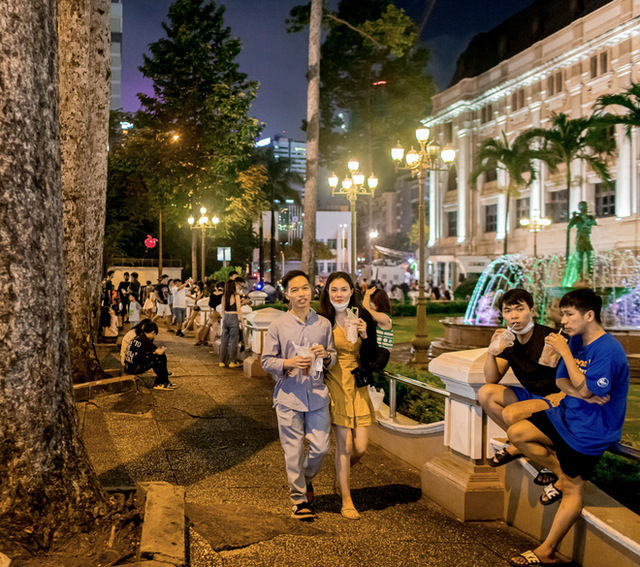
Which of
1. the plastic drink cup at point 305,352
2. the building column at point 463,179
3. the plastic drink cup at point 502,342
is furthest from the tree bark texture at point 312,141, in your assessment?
the building column at point 463,179

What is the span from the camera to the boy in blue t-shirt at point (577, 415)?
354 centimetres

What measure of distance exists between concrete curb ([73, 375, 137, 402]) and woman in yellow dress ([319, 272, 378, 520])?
4974mm

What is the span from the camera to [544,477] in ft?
13.2

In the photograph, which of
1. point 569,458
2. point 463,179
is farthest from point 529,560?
point 463,179

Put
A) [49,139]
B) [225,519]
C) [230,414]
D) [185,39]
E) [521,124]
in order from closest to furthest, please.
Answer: [49,139] < [225,519] < [230,414] < [185,39] < [521,124]

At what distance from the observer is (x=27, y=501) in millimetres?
3346

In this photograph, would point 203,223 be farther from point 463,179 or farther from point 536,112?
point 463,179

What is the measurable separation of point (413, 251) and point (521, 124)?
32544 mm

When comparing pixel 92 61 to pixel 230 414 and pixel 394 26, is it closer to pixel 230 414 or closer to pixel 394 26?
pixel 230 414

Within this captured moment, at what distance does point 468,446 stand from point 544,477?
0.75 meters

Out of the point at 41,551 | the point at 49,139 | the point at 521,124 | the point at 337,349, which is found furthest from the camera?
the point at 521,124

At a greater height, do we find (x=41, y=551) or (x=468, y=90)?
(x=468, y=90)

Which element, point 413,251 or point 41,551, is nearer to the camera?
point 41,551

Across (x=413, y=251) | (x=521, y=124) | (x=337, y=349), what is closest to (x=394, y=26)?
(x=337, y=349)
